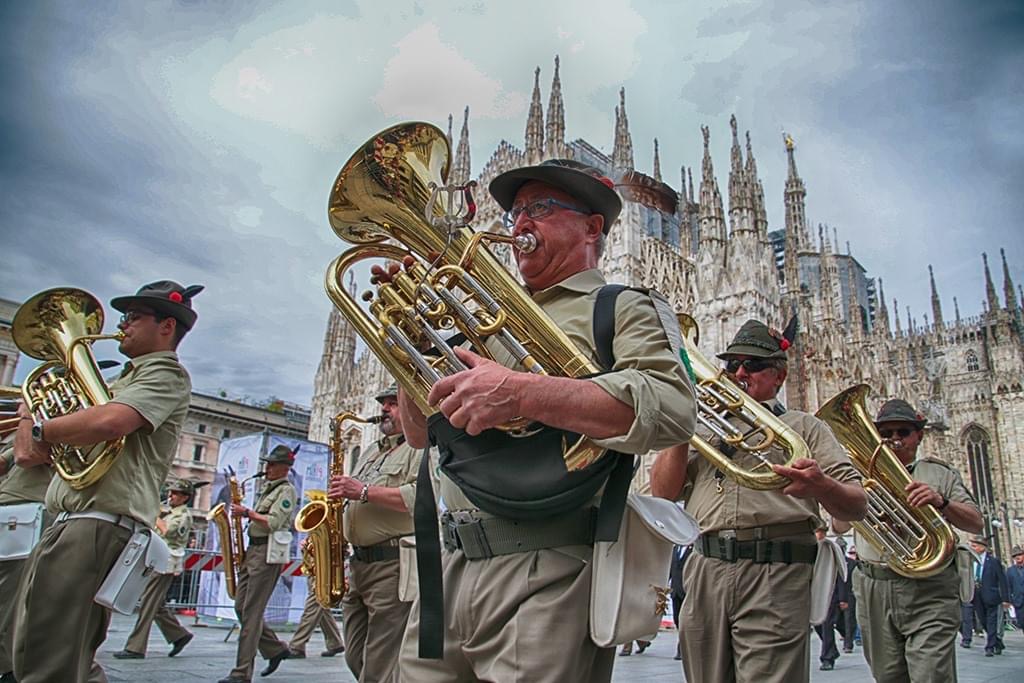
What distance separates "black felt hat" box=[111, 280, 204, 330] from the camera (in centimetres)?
390

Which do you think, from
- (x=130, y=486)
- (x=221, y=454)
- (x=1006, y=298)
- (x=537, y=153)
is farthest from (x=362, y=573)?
(x=1006, y=298)

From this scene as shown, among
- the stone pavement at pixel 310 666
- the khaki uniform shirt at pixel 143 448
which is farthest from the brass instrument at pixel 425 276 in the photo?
the stone pavement at pixel 310 666

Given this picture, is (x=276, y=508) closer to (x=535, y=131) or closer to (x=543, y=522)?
(x=543, y=522)

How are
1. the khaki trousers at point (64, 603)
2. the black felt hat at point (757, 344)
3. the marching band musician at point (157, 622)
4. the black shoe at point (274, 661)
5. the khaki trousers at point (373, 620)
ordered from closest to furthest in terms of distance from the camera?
the khaki trousers at point (64, 603)
the black felt hat at point (757, 344)
the khaki trousers at point (373, 620)
the black shoe at point (274, 661)
the marching band musician at point (157, 622)

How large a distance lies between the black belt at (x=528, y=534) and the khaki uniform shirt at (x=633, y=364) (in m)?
0.07

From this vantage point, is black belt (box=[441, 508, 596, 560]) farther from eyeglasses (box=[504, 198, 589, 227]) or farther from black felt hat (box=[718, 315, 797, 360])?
black felt hat (box=[718, 315, 797, 360])

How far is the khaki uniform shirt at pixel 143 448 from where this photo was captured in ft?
11.5

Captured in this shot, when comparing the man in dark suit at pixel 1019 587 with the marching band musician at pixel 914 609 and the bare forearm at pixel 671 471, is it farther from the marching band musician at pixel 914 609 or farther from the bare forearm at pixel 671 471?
the bare forearm at pixel 671 471

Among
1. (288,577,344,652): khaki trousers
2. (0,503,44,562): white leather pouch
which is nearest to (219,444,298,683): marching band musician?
(288,577,344,652): khaki trousers

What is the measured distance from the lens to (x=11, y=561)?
4973 millimetres

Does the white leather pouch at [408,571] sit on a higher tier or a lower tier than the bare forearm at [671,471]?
lower

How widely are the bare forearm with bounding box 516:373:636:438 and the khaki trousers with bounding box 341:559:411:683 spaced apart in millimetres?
3486

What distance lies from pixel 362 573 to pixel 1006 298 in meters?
44.4

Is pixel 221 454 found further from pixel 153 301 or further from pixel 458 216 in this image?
pixel 458 216
